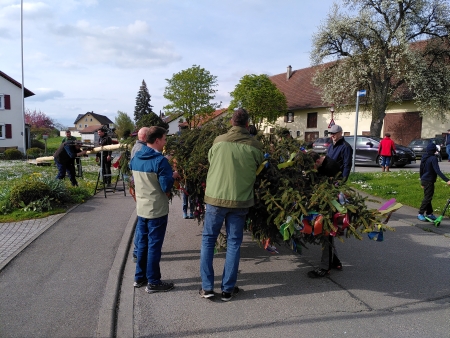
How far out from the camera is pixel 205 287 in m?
4.06

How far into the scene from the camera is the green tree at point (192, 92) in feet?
154

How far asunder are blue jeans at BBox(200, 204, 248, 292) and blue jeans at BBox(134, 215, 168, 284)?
1.86 feet

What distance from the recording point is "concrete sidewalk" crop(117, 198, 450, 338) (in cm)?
349

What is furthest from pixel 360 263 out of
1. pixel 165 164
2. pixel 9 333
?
pixel 9 333

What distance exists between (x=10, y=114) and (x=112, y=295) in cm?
3915

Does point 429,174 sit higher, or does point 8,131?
point 8,131

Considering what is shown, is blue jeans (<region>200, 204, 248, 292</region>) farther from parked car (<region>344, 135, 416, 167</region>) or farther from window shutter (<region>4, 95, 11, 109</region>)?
window shutter (<region>4, 95, 11, 109</region>)

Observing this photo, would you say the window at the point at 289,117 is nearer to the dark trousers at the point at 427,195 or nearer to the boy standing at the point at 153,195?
the dark trousers at the point at 427,195

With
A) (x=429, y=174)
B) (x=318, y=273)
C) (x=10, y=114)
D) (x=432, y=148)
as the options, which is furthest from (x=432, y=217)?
(x=10, y=114)

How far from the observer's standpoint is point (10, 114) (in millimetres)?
36719

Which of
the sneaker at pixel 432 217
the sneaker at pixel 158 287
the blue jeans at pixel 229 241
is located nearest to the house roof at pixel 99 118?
the sneaker at pixel 432 217

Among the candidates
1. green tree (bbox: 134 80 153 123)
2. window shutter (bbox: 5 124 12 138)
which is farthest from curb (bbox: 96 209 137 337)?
green tree (bbox: 134 80 153 123)

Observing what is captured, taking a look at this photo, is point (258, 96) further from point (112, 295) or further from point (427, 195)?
point (112, 295)

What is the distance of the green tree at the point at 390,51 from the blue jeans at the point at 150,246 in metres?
28.2
